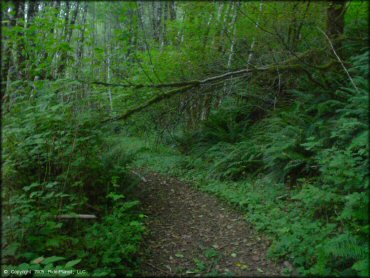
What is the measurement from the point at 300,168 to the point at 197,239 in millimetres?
2883

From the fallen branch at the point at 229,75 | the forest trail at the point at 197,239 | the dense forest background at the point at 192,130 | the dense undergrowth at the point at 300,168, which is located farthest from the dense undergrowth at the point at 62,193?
the fallen branch at the point at 229,75

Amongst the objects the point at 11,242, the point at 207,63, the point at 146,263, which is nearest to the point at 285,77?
the point at 207,63

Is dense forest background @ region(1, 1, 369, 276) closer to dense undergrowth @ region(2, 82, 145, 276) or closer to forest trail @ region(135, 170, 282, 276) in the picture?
dense undergrowth @ region(2, 82, 145, 276)

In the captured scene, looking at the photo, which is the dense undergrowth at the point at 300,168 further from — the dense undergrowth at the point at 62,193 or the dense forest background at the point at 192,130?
the dense undergrowth at the point at 62,193

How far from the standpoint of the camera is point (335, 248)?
11.7 feet

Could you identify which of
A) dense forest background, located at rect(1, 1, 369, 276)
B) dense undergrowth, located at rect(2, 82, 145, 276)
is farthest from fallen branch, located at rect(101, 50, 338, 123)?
dense undergrowth, located at rect(2, 82, 145, 276)

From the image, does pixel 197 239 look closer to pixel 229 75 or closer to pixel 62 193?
pixel 62 193

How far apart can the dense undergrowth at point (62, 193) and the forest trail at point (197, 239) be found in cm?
42

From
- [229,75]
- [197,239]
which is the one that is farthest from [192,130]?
[197,239]

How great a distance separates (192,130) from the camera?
35.9 feet

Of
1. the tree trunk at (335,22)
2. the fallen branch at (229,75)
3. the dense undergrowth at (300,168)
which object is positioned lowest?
the dense undergrowth at (300,168)

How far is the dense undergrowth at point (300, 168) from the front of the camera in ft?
12.8

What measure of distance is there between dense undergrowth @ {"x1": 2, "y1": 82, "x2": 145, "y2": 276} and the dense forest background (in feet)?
0.08

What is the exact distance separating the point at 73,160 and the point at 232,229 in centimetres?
309
